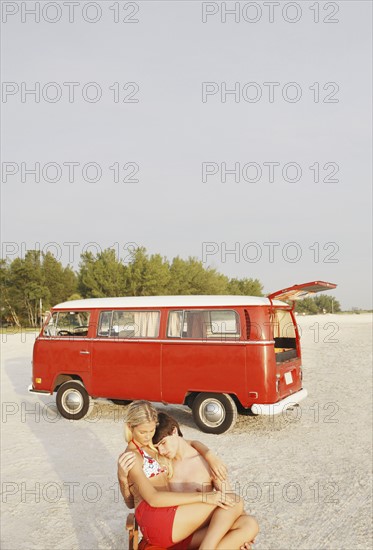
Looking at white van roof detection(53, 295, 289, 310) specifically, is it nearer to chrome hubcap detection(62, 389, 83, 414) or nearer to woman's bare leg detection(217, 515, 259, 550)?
chrome hubcap detection(62, 389, 83, 414)

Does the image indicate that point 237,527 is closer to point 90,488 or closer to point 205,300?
point 90,488

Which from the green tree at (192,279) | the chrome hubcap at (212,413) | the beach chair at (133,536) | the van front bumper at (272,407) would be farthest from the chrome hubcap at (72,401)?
the green tree at (192,279)

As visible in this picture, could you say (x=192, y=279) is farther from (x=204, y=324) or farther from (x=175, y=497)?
(x=175, y=497)

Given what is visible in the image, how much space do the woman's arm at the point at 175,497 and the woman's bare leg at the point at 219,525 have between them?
0.04 meters

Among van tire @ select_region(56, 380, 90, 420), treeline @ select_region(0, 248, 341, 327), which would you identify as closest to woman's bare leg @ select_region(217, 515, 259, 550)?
van tire @ select_region(56, 380, 90, 420)

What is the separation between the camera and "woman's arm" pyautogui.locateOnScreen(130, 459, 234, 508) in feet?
10.5

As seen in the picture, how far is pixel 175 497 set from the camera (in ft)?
10.5

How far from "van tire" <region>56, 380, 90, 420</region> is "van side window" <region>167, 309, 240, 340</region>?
7.29ft

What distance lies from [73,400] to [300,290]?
478 cm

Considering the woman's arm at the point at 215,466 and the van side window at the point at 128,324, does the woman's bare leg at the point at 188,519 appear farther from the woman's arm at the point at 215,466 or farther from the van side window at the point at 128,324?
the van side window at the point at 128,324

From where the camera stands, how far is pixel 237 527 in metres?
3.22

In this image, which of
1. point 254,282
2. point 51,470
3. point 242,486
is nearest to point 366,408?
point 242,486

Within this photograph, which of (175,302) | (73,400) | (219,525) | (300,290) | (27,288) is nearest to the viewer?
(219,525)

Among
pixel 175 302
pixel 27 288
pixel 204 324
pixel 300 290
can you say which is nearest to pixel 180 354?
pixel 204 324
